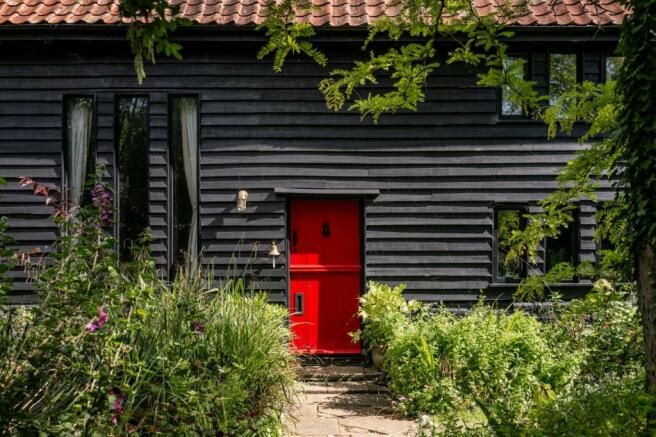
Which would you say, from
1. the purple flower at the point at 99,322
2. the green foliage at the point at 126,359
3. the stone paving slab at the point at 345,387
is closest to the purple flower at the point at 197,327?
the green foliage at the point at 126,359

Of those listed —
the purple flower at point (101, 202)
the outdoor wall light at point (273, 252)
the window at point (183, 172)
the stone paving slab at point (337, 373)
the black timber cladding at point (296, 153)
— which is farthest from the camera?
the window at point (183, 172)

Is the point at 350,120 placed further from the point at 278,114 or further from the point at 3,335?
the point at 3,335

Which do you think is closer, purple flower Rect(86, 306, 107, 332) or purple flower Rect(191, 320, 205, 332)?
purple flower Rect(86, 306, 107, 332)

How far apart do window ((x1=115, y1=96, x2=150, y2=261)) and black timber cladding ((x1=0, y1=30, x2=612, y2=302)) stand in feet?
0.48

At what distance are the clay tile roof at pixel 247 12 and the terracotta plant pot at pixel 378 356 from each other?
4346 millimetres

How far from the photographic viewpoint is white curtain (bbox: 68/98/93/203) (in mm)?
8727

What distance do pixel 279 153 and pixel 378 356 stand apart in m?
3.11

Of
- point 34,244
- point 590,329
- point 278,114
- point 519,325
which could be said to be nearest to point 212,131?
point 278,114

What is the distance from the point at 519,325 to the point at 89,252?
4.46 metres

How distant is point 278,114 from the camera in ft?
28.6

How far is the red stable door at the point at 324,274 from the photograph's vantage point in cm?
886

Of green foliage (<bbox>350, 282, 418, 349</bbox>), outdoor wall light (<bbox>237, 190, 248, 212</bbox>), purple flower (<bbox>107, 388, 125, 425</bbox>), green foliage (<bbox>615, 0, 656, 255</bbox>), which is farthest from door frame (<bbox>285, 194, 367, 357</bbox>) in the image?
green foliage (<bbox>615, 0, 656, 255</bbox>)

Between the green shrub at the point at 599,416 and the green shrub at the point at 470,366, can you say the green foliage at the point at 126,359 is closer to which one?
the green shrub at the point at 470,366

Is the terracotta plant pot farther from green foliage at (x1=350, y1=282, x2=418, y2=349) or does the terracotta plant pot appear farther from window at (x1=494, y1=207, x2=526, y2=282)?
window at (x1=494, y1=207, x2=526, y2=282)
